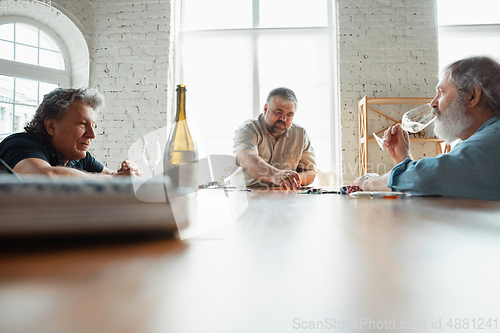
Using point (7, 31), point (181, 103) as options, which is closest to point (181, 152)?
point (181, 103)

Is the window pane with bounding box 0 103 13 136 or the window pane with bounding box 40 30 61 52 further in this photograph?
the window pane with bounding box 40 30 61 52

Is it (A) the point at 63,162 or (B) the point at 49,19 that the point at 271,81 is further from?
(A) the point at 63,162

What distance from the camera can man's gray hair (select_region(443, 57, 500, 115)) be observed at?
106 centimetres

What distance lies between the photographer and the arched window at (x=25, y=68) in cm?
301

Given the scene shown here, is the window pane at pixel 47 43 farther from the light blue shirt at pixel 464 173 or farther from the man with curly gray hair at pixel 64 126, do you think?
the light blue shirt at pixel 464 173

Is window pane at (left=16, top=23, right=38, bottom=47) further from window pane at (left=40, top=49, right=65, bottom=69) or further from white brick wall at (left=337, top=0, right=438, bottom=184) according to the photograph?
white brick wall at (left=337, top=0, right=438, bottom=184)

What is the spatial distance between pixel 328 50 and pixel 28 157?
3.14 m

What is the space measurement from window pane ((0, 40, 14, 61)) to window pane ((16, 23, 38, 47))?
9 centimetres

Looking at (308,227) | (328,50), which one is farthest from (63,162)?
(328,50)

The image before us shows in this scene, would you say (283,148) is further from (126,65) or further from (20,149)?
(126,65)

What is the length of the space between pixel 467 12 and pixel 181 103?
3966 mm

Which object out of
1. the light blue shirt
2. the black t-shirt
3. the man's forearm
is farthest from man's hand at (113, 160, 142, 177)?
the light blue shirt

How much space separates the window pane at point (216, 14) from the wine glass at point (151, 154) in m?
2.77

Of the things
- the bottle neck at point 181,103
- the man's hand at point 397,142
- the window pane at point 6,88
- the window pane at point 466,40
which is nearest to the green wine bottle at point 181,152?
the bottle neck at point 181,103
